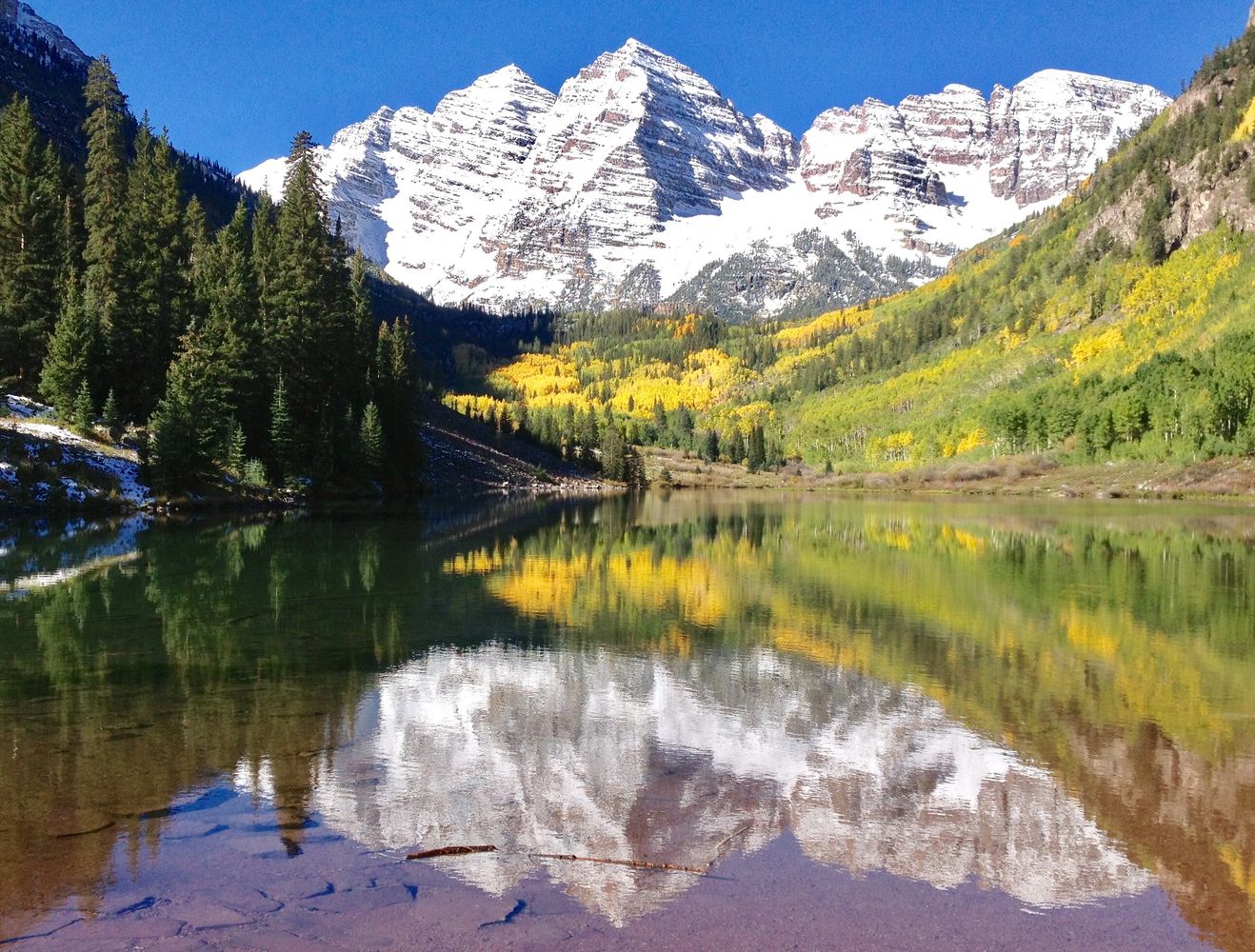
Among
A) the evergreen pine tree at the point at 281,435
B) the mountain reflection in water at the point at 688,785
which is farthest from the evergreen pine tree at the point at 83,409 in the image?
the mountain reflection in water at the point at 688,785

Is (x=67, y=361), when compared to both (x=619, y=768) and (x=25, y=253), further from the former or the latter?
(x=619, y=768)

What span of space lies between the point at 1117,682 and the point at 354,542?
36518 mm

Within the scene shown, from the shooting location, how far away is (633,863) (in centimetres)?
1020

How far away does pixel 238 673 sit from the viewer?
18.3m

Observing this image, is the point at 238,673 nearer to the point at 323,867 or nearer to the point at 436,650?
the point at 436,650

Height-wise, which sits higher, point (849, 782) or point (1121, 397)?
point (1121, 397)

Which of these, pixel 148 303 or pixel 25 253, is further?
pixel 148 303

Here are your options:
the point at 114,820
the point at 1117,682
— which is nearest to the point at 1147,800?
the point at 1117,682

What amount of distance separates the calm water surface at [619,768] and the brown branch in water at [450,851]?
0.49 ft

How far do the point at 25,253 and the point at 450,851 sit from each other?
76.2m

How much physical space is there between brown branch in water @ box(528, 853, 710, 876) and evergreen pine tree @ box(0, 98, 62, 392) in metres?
68.5

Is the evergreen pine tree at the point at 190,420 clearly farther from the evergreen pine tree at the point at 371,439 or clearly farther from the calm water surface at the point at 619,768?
the calm water surface at the point at 619,768

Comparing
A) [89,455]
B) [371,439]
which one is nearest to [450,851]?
[89,455]

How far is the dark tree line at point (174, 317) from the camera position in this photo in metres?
65.8
